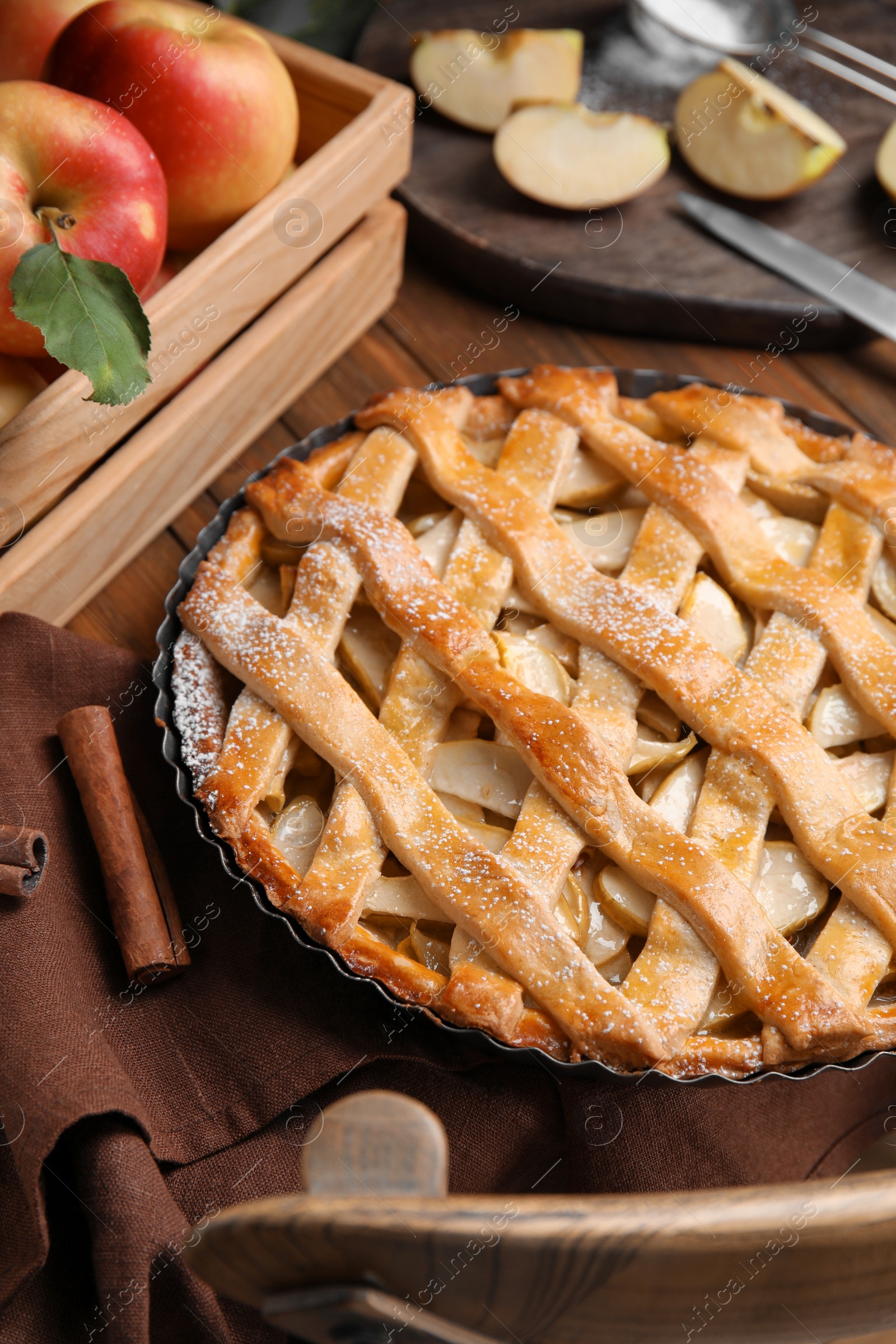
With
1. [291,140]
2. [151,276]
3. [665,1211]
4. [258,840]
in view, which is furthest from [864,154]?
[665,1211]

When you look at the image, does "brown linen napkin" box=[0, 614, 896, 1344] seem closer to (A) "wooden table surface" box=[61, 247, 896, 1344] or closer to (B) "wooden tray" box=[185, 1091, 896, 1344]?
(B) "wooden tray" box=[185, 1091, 896, 1344]

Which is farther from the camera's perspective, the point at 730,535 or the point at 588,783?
the point at 730,535

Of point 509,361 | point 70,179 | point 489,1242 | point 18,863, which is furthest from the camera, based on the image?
point 509,361

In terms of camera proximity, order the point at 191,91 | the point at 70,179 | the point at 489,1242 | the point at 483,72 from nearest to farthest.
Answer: the point at 489,1242 → the point at 70,179 → the point at 191,91 → the point at 483,72

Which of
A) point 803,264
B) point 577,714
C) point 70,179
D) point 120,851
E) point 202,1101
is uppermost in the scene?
point 70,179

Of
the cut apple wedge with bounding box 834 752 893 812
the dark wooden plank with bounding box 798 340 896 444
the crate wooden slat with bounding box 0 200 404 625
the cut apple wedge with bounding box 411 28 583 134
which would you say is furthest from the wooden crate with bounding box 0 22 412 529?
the cut apple wedge with bounding box 834 752 893 812

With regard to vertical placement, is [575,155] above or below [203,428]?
above

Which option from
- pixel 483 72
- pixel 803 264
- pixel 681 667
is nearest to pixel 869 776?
pixel 681 667

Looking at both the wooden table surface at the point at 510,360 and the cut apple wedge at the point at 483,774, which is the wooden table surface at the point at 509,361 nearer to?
the wooden table surface at the point at 510,360

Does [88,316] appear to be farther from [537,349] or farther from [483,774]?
[537,349]
